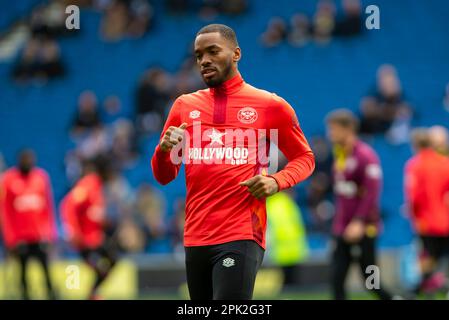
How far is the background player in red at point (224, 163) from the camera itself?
5586 millimetres

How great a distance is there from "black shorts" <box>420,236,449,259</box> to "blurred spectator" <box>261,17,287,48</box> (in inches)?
287

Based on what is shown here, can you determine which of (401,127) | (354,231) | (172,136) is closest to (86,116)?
(401,127)

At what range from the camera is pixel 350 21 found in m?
18.2

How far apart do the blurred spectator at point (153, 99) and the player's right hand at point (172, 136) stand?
1240 centimetres

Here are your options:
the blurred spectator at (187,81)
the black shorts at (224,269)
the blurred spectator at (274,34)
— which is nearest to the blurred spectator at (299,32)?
the blurred spectator at (274,34)

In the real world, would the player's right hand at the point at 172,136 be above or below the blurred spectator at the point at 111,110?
below

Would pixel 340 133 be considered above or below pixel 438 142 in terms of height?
below

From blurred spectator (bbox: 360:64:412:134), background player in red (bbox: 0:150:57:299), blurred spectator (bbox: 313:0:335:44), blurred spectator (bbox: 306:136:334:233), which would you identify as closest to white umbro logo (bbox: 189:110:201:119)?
background player in red (bbox: 0:150:57:299)

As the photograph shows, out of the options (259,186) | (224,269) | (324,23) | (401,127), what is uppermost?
(324,23)

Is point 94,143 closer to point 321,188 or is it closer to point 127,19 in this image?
point 127,19

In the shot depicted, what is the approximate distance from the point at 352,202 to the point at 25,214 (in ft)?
16.9

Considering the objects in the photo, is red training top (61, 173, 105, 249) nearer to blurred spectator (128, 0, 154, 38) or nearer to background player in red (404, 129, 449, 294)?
background player in red (404, 129, 449, 294)

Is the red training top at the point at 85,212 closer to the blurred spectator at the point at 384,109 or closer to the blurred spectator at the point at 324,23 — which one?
the blurred spectator at the point at 384,109

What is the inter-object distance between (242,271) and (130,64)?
14.7 m
